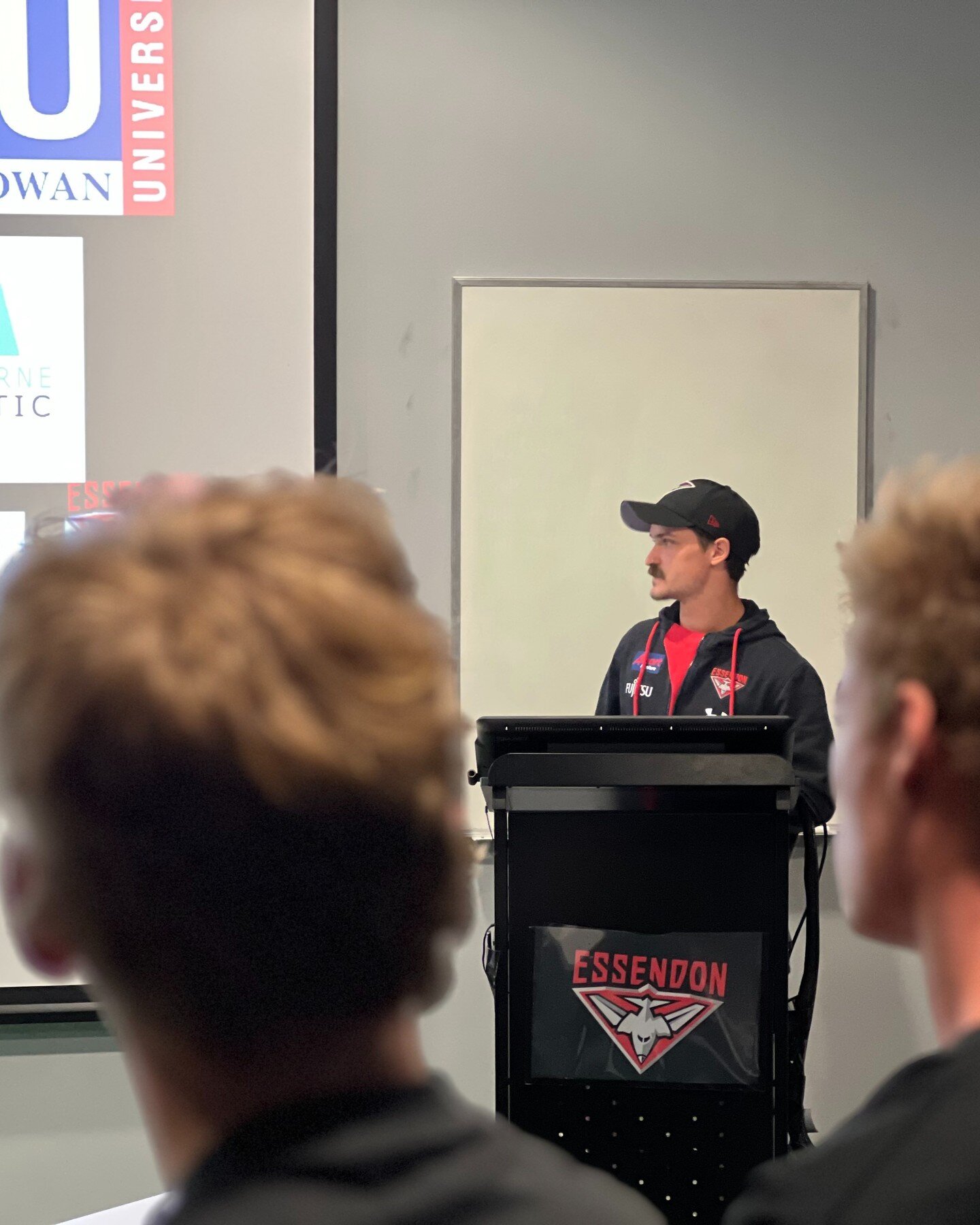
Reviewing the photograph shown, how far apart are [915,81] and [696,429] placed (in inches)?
35.5

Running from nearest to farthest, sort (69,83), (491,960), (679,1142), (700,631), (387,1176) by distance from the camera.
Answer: (387,1176) → (679,1142) → (491,960) → (69,83) → (700,631)

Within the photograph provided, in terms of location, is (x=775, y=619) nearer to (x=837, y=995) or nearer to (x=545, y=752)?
(x=837, y=995)

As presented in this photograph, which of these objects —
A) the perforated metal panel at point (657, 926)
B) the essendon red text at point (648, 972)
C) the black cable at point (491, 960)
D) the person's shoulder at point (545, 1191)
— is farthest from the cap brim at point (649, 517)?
the person's shoulder at point (545, 1191)

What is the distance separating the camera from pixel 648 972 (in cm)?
155

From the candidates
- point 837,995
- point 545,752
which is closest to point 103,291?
point 545,752

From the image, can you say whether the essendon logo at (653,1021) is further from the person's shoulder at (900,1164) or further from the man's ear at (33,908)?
the man's ear at (33,908)

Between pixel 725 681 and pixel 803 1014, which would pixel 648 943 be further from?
pixel 725 681

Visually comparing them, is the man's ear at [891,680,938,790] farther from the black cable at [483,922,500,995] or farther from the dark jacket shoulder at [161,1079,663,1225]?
the black cable at [483,922,500,995]

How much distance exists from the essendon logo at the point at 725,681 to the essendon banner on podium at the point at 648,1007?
40.3 inches

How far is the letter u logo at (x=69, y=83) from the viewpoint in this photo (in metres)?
2.51

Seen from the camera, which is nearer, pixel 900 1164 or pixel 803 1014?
pixel 900 1164

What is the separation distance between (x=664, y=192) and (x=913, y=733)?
2.28m

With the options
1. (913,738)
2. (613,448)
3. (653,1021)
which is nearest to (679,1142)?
(653,1021)

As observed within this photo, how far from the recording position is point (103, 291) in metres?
2.56
